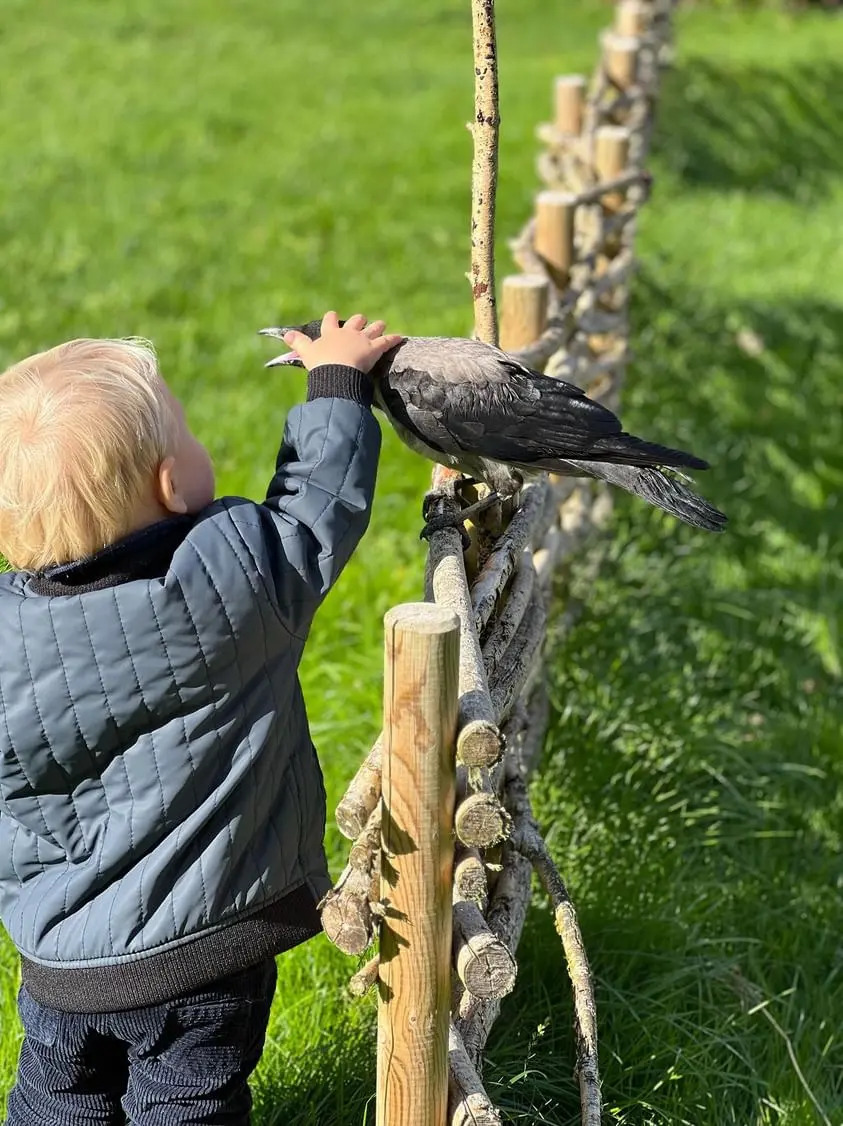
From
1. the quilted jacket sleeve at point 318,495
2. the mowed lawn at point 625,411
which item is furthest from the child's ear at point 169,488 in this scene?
the mowed lawn at point 625,411

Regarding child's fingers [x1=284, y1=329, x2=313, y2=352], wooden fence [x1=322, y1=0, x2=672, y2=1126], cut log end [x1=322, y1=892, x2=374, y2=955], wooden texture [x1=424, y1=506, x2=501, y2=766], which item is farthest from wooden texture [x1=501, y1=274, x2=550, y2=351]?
cut log end [x1=322, y1=892, x2=374, y2=955]

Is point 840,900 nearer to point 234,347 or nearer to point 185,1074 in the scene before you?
point 185,1074

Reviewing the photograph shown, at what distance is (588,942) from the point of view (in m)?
2.88

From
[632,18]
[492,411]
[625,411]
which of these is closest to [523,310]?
[492,411]

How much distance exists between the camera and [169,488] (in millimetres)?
1824

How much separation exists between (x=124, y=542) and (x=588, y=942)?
156 cm

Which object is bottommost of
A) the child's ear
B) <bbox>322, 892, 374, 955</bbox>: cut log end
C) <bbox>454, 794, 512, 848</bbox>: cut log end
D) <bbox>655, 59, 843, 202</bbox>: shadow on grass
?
<bbox>655, 59, 843, 202</bbox>: shadow on grass

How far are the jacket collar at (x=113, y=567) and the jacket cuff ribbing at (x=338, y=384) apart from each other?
0.30m

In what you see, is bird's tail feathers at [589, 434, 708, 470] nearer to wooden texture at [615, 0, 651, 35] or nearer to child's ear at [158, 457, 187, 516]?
child's ear at [158, 457, 187, 516]

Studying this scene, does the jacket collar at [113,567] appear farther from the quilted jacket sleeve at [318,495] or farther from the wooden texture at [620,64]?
the wooden texture at [620,64]

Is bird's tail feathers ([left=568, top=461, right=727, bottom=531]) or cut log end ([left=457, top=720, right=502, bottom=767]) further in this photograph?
bird's tail feathers ([left=568, top=461, right=727, bottom=531])

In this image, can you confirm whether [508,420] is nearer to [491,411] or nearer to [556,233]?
[491,411]

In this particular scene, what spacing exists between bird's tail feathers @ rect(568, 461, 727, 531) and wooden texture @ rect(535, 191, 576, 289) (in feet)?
5.58

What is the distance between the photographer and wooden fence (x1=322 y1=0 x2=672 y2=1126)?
1.73 metres
